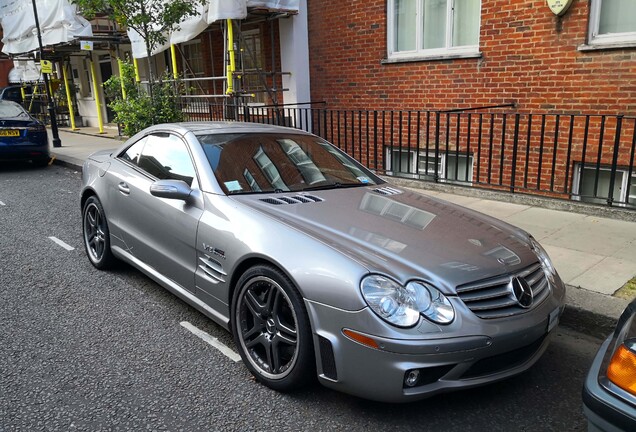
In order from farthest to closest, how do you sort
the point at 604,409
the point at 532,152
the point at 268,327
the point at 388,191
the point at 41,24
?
1. the point at 41,24
2. the point at 532,152
3. the point at 388,191
4. the point at 268,327
5. the point at 604,409

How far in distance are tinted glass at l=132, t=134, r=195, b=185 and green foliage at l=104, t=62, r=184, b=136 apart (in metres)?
6.31

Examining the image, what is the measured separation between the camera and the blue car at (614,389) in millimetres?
1902

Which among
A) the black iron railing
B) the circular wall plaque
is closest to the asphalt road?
the black iron railing

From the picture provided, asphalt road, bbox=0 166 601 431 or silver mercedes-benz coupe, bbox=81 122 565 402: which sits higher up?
silver mercedes-benz coupe, bbox=81 122 565 402

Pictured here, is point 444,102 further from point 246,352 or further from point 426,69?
point 246,352

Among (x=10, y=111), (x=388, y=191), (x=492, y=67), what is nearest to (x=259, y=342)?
(x=388, y=191)

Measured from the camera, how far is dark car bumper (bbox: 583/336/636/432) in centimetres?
189

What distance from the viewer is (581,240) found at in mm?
5426

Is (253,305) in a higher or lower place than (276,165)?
lower

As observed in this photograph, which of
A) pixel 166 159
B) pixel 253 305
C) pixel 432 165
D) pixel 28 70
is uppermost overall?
pixel 28 70

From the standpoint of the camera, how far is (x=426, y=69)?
912cm

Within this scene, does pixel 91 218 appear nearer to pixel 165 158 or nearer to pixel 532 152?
pixel 165 158

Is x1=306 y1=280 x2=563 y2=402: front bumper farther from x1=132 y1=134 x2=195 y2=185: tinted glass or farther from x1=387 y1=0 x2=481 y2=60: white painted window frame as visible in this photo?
x1=387 y1=0 x2=481 y2=60: white painted window frame

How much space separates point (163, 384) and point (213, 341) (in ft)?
1.96
